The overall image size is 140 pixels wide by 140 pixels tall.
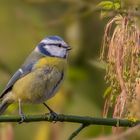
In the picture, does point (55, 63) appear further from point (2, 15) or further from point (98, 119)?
point (2, 15)

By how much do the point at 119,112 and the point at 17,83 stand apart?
49.3 inches

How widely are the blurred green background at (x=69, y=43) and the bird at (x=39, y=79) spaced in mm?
474

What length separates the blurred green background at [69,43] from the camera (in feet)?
13.4

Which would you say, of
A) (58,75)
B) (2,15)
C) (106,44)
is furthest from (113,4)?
(2,15)

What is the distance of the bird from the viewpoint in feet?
10.4

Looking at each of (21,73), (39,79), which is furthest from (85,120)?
(21,73)

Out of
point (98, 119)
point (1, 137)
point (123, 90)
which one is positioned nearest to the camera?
point (123, 90)

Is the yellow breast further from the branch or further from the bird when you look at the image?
the branch

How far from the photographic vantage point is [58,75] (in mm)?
3189

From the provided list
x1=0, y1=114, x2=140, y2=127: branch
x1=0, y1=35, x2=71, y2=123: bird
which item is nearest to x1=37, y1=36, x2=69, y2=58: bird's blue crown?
x1=0, y1=35, x2=71, y2=123: bird

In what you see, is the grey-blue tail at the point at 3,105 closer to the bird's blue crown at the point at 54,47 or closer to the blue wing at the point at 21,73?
the blue wing at the point at 21,73

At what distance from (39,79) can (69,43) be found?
1.63 meters

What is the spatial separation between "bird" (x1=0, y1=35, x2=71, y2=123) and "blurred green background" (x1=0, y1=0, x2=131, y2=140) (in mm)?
474

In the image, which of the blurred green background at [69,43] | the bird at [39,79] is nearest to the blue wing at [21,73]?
the bird at [39,79]
